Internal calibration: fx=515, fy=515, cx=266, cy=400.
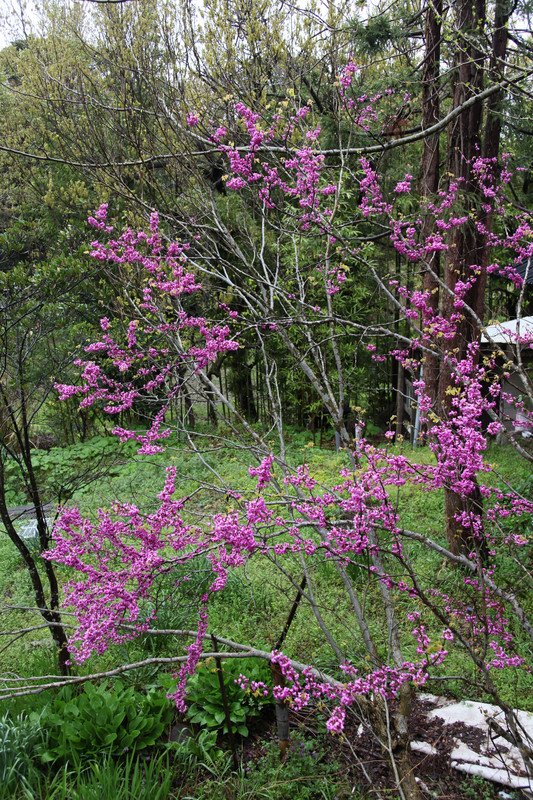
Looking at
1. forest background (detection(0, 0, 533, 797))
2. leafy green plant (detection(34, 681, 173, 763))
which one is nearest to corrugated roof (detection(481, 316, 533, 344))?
forest background (detection(0, 0, 533, 797))

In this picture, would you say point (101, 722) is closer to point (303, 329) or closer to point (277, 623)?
point (277, 623)

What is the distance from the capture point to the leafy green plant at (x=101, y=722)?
2.63 metres

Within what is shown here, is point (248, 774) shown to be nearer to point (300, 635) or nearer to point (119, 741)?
point (119, 741)

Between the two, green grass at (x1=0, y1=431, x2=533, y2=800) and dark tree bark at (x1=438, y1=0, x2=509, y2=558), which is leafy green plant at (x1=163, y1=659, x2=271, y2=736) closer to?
green grass at (x1=0, y1=431, x2=533, y2=800)

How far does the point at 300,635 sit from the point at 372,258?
7.41m

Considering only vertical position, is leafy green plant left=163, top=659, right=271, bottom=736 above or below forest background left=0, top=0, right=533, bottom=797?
below

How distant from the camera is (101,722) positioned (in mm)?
2682

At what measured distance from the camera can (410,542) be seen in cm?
512

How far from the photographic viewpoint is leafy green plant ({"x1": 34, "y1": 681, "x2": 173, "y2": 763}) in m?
2.63

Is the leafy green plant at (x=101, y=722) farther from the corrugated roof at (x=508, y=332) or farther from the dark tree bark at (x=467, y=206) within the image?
the corrugated roof at (x=508, y=332)

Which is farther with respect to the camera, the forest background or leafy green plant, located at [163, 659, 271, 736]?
leafy green plant, located at [163, 659, 271, 736]

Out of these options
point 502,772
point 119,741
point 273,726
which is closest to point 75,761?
point 119,741

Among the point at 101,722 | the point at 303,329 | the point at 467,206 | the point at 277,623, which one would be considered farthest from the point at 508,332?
the point at 101,722

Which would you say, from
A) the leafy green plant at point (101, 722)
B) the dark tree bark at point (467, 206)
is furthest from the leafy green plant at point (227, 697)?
the dark tree bark at point (467, 206)
